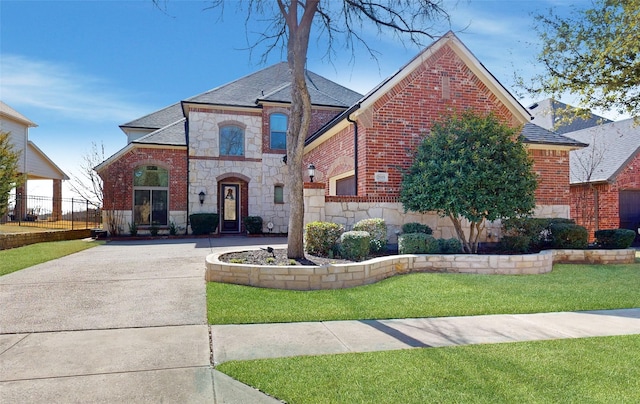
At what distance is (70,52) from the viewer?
12.5 m

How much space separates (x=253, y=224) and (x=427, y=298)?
12438 mm

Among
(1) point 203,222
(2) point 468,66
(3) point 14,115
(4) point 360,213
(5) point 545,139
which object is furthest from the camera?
(3) point 14,115

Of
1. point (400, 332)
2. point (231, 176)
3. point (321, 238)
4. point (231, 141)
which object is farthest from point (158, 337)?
point (231, 141)

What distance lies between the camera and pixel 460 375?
3.30 m

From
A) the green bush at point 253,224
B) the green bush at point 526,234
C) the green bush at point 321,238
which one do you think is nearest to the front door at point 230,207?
the green bush at point 253,224

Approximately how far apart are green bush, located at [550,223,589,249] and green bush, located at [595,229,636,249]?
913mm

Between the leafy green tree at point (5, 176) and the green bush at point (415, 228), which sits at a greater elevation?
the leafy green tree at point (5, 176)

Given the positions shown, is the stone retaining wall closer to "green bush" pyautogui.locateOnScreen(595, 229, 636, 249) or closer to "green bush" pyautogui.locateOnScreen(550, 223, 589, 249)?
"green bush" pyautogui.locateOnScreen(550, 223, 589, 249)

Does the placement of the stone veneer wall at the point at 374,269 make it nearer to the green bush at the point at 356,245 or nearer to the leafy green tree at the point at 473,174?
the green bush at the point at 356,245

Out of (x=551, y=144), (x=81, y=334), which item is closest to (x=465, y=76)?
(x=551, y=144)

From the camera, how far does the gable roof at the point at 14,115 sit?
21.7m

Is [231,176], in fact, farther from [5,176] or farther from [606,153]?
[606,153]

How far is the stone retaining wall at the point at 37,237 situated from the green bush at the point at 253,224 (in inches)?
289

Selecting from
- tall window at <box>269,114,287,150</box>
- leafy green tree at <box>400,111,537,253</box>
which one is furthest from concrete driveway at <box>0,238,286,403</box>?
tall window at <box>269,114,287,150</box>
